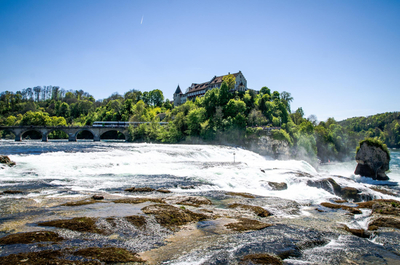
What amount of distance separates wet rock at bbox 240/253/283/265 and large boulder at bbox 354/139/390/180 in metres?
33.5

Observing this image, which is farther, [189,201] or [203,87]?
[203,87]

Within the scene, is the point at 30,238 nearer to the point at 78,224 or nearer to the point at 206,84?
the point at 78,224

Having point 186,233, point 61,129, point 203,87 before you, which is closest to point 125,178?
point 186,233

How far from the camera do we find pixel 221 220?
9383mm

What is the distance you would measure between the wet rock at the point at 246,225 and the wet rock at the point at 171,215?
1.29 meters

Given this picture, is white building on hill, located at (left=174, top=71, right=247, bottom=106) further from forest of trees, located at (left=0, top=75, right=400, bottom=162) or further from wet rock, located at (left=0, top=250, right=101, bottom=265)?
wet rock, located at (left=0, top=250, right=101, bottom=265)

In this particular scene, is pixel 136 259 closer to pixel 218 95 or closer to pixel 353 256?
pixel 353 256

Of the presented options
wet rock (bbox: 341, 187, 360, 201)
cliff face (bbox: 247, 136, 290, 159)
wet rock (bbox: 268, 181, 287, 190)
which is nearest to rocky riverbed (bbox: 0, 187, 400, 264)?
wet rock (bbox: 268, 181, 287, 190)

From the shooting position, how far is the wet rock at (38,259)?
5.34 m

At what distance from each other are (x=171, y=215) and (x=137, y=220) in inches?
51.2

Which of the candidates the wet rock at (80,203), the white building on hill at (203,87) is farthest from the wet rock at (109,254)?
the white building on hill at (203,87)

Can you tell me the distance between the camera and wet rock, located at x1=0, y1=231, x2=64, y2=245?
6371mm

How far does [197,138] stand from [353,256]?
2383 inches

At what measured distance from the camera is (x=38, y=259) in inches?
217
